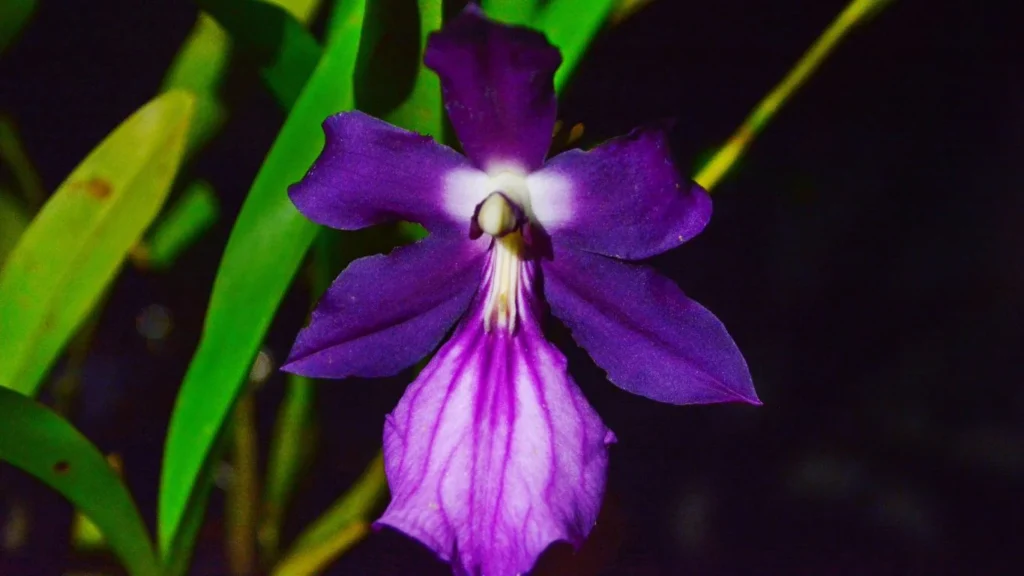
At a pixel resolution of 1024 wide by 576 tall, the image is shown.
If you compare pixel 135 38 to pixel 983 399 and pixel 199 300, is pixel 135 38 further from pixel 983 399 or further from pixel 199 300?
pixel 983 399

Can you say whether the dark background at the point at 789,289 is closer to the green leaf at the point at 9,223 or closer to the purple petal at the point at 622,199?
the green leaf at the point at 9,223

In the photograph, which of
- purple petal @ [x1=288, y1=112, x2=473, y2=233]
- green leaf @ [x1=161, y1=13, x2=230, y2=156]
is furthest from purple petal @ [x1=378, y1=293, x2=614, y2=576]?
green leaf @ [x1=161, y1=13, x2=230, y2=156]

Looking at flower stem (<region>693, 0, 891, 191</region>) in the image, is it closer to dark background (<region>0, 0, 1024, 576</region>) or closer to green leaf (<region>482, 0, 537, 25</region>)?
green leaf (<region>482, 0, 537, 25</region>)

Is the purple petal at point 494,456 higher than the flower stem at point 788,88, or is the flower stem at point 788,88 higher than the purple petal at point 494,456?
the flower stem at point 788,88

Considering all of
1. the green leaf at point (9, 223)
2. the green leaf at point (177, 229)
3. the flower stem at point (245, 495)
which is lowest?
the flower stem at point (245, 495)

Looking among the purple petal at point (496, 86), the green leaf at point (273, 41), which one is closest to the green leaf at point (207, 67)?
the green leaf at point (273, 41)

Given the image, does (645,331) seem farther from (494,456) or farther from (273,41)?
(273,41)
